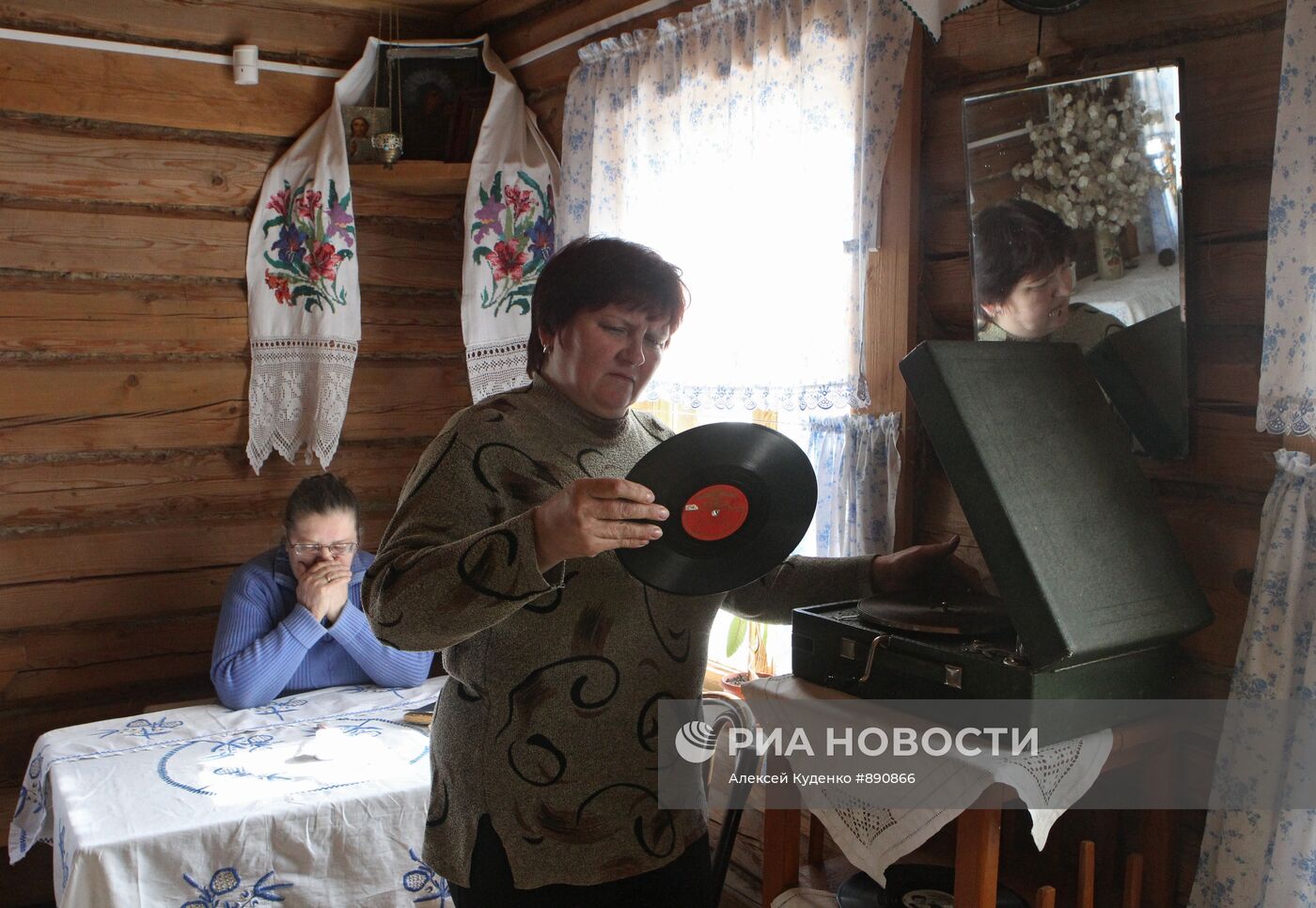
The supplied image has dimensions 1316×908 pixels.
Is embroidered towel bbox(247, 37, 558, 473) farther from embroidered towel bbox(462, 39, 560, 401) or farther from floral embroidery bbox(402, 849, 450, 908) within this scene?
floral embroidery bbox(402, 849, 450, 908)

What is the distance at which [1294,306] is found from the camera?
4.99ft

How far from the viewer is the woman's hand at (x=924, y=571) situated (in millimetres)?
1779

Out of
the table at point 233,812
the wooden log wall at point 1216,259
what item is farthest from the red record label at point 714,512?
the table at point 233,812

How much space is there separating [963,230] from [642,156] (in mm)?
993

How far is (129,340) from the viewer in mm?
3314

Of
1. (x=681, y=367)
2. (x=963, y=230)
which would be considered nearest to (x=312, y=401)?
(x=681, y=367)

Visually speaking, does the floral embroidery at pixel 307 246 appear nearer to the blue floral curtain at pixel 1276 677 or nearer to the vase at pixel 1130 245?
the vase at pixel 1130 245

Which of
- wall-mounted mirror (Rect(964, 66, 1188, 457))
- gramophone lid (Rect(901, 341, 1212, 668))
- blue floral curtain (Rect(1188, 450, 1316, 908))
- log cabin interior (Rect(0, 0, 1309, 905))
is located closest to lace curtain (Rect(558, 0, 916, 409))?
log cabin interior (Rect(0, 0, 1309, 905))

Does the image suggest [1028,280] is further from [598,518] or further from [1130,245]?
[598,518]

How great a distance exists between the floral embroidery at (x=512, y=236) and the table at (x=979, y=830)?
186 cm

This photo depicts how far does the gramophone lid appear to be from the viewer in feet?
4.80

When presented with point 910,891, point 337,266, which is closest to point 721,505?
point 910,891

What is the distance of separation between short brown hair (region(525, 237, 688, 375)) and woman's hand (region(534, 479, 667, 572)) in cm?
40

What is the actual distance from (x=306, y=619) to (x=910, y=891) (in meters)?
1.56
